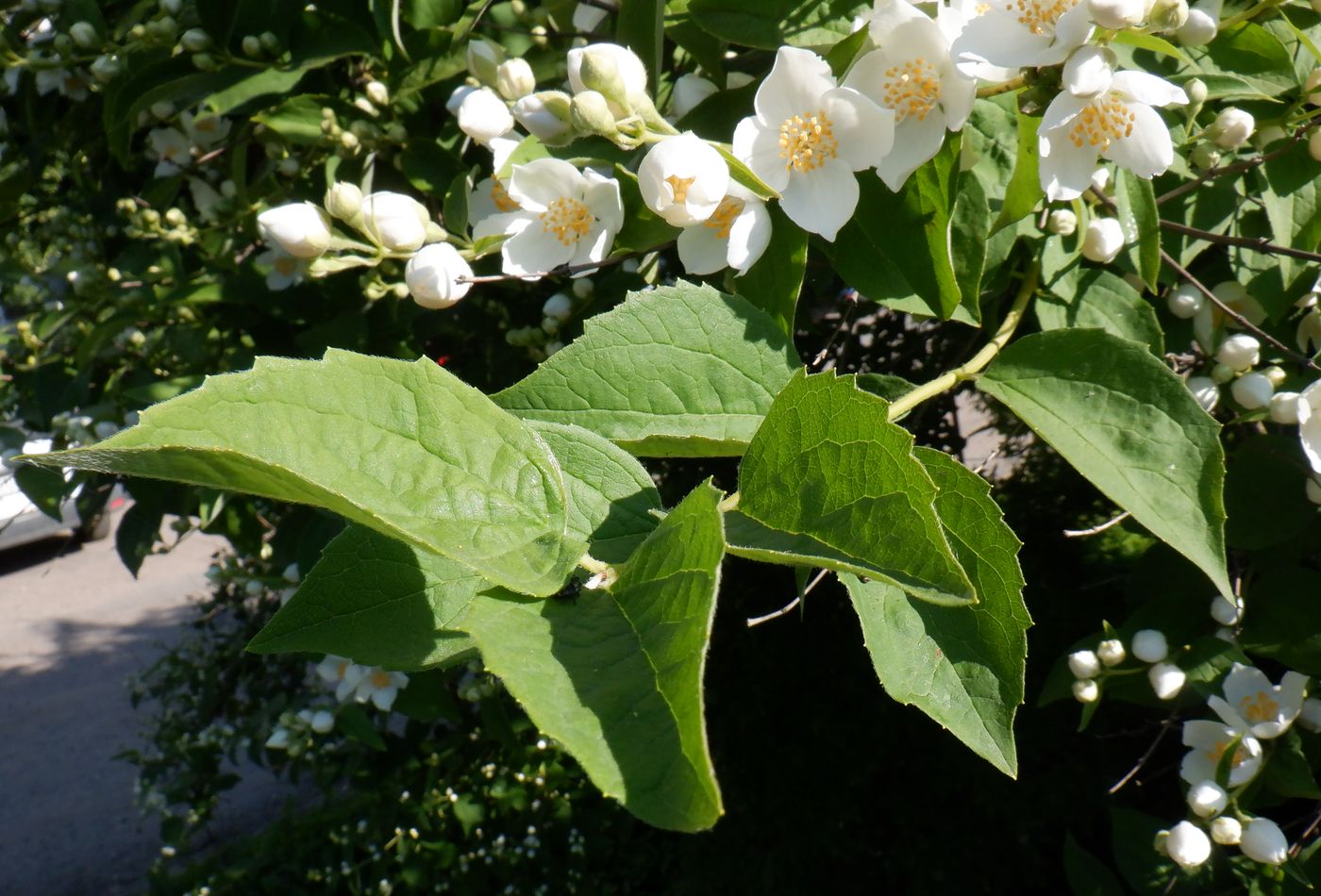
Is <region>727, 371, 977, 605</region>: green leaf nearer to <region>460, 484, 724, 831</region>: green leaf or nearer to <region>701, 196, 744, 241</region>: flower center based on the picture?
<region>460, 484, 724, 831</region>: green leaf

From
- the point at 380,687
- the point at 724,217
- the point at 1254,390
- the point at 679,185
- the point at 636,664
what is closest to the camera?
the point at 636,664

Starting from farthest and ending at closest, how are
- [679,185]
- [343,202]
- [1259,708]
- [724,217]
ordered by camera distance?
[1259,708]
[343,202]
[724,217]
[679,185]

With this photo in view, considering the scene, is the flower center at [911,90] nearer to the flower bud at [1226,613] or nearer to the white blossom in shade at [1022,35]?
the white blossom in shade at [1022,35]

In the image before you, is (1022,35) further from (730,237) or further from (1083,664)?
(1083,664)

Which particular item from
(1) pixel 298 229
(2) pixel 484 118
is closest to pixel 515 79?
(2) pixel 484 118

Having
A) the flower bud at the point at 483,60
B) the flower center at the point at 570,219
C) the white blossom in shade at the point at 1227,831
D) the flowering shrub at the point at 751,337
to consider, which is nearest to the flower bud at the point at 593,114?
the flowering shrub at the point at 751,337

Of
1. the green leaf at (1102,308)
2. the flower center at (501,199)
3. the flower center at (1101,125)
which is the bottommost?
the green leaf at (1102,308)

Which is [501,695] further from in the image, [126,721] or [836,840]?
[126,721]
